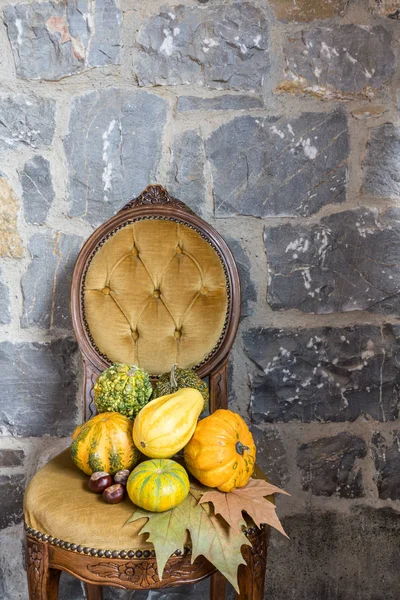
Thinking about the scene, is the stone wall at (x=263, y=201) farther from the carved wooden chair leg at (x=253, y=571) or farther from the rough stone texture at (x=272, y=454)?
the carved wooden chair leg at (x=253, y=571)

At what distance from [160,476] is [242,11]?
1.36m

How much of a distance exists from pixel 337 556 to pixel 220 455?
943 millimetres

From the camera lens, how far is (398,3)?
176 cm

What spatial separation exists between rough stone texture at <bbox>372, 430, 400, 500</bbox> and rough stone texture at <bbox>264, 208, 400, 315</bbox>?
0.42m

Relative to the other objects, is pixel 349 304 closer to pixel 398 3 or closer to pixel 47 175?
pixel 398 3

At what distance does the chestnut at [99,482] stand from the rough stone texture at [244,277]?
736 millimetres

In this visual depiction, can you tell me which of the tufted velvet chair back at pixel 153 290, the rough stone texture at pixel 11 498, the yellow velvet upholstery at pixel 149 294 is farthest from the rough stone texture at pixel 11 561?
the yellow velvet upholstery at pixel 149 294

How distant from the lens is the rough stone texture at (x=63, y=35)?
179 centimetres

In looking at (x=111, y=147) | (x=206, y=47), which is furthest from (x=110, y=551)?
(x=206, y=47)

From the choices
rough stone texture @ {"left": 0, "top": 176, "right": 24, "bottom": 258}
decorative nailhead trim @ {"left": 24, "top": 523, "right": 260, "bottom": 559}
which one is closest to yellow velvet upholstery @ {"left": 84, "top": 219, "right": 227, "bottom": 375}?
rough stone texture @ {"left": 0, "top": 176, "right": 24, "bottom": 258}

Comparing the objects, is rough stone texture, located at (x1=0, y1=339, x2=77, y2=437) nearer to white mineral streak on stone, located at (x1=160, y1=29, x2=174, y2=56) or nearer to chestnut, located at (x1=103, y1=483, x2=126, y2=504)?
chestnut, located at (x1=103, y1=483, x2=126, y2=504)

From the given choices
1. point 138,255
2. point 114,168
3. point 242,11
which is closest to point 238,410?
point 138,255

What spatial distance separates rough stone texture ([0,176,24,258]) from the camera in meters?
1.87

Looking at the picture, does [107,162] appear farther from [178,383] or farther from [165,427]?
[165,427]
